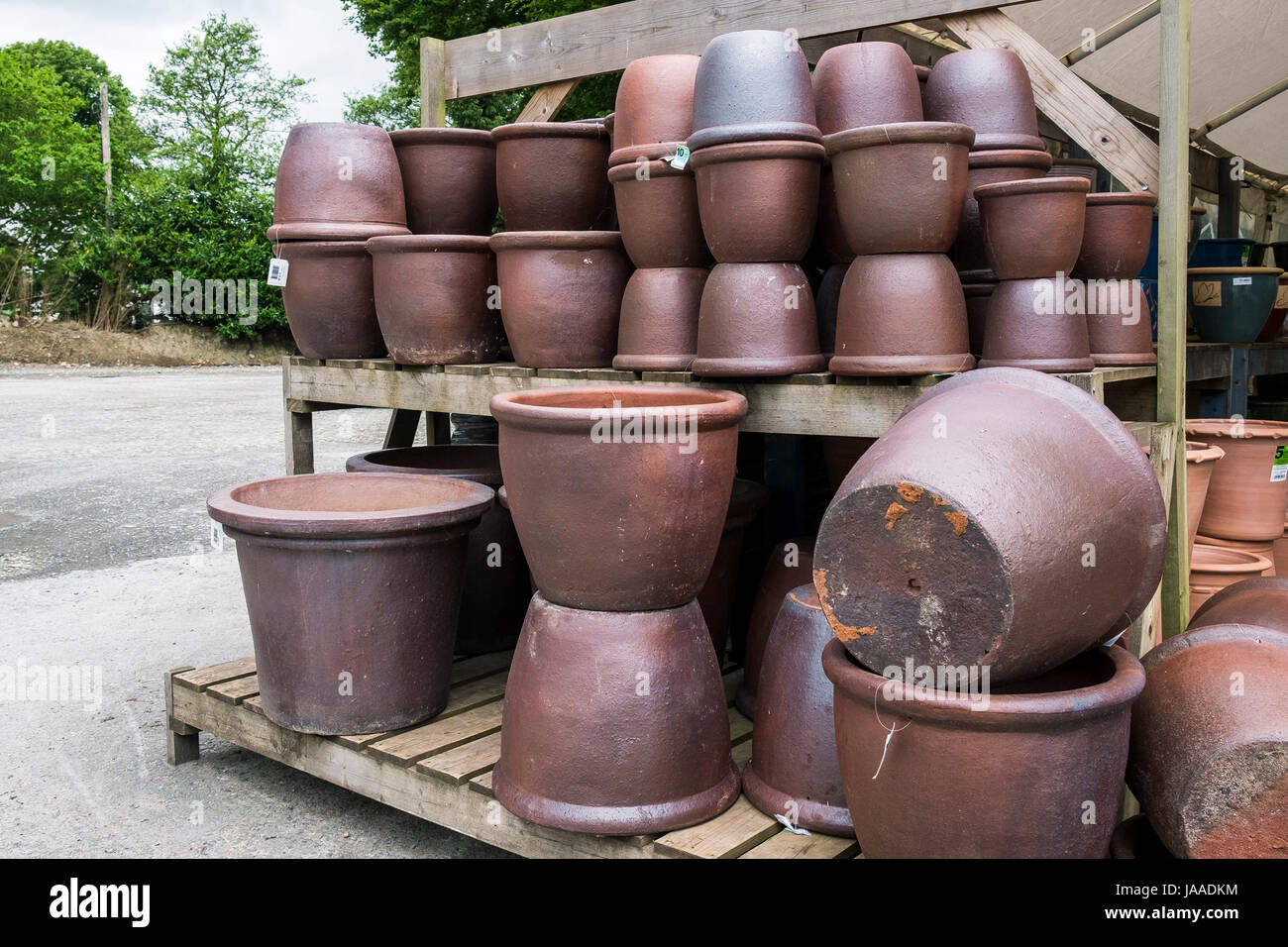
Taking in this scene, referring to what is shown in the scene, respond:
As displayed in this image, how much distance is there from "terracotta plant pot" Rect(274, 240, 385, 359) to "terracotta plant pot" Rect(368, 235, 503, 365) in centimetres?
19

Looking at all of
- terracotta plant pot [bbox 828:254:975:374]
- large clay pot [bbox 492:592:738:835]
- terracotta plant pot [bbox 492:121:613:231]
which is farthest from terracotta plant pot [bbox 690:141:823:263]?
large clay pot [bbox 492:592:738:835]

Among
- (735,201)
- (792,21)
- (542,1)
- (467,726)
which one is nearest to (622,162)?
(735,201)

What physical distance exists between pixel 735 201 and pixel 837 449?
908 millimetres

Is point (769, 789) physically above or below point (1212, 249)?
below

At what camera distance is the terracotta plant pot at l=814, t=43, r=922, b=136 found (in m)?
2.48

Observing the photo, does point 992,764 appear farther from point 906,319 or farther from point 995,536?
point 906,319

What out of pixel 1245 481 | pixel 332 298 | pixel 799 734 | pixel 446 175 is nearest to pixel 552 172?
pixel 446 175

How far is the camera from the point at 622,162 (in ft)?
8.50

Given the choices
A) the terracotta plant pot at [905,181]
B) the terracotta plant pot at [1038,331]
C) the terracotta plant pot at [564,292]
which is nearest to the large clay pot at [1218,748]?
the terracotta plant pot at [1038,331]

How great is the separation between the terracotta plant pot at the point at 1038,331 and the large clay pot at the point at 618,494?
2.22 feet

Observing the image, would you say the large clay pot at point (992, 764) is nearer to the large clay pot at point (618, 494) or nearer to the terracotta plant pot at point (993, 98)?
the large clay pot at point (618, 494)

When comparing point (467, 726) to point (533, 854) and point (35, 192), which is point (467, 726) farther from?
point (35, 192)

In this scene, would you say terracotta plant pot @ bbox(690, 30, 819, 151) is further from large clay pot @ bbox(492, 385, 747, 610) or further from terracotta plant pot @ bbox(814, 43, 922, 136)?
large clay pot @ bbox(492, 385, 747, 610)
